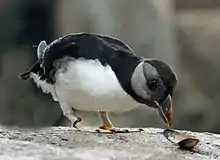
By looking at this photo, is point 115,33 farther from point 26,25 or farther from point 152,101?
point 152,101

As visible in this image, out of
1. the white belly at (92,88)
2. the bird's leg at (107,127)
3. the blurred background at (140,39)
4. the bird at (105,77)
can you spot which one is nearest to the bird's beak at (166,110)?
the bird at (105,77)

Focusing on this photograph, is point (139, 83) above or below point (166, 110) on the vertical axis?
above

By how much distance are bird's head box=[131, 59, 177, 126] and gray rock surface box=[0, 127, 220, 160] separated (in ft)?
0.48

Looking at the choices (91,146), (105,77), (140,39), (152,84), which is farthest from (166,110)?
(140,39)

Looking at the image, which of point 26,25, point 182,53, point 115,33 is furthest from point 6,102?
point 182,53

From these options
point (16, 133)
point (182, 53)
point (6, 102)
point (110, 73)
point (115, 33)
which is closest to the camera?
point (110, 73)

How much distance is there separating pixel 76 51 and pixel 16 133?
1.35 ft

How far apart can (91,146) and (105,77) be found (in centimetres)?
30

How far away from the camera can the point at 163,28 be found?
5.28 metres

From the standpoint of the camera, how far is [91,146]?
2.21 m

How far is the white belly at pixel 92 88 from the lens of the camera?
239 centimetres

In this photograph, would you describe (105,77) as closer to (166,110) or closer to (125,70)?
(125,70)

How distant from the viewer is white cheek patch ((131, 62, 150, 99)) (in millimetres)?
2408

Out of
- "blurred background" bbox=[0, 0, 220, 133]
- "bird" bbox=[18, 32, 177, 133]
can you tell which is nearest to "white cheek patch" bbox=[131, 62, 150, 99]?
"bird" bbox=[18, 32, 177, 133]
